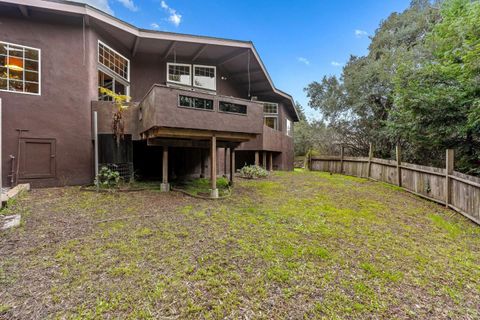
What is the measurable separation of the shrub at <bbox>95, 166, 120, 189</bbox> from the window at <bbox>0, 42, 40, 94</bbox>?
3.32 meters

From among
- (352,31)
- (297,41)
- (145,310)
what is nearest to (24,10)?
(145,310)

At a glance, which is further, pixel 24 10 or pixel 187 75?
pixel 187 75

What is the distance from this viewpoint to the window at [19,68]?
7051 mm

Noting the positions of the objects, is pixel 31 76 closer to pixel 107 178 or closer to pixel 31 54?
pixel 31 54

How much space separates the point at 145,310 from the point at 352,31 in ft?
85.2

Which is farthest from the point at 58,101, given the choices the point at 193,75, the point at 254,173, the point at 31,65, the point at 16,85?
the point at 254,173

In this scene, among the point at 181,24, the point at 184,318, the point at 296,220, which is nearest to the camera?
the point at 184,318

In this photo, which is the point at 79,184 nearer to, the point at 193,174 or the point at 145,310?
the point at 193,174

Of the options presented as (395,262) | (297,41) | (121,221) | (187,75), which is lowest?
(395,262)

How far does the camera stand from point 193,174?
10.9m

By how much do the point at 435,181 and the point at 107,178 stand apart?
10712 mm

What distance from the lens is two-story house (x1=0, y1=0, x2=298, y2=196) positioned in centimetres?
639

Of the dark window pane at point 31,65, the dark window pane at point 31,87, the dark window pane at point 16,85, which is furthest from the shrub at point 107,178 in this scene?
the dark window pane at point 31,65

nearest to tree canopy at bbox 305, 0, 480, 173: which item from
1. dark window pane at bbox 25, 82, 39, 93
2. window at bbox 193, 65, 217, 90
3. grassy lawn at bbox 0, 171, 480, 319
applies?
grassy lawn at bbox 0, 171, 480, 319
